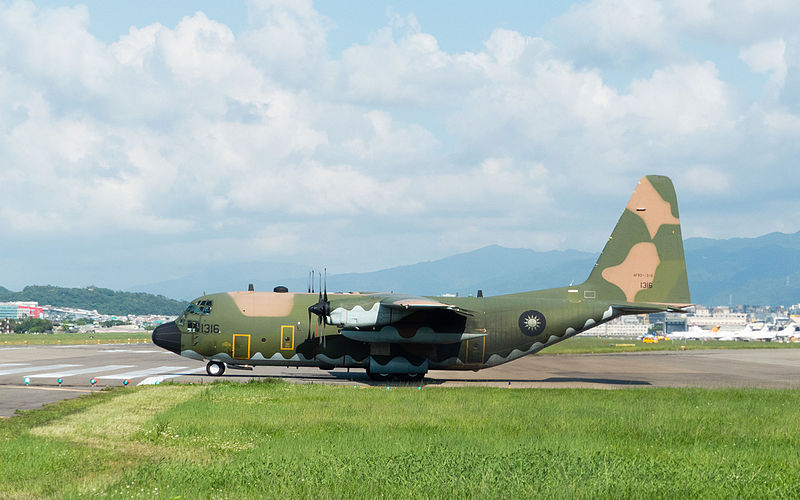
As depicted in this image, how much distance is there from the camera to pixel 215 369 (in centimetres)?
3181

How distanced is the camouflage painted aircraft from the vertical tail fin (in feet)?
0.16

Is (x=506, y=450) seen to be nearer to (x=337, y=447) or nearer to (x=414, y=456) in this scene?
(x=414, y=456)

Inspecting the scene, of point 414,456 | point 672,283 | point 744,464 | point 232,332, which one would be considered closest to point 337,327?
point 232,332

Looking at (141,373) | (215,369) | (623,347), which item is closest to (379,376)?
(215,369)

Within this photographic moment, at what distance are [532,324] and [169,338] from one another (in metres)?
16.9

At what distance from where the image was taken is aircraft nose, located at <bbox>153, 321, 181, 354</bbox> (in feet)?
102

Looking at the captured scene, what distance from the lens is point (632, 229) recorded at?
3178 cm

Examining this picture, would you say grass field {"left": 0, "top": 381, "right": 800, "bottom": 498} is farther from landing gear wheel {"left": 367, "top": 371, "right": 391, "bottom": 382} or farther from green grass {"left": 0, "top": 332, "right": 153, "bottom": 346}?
green grass {"left": 0, "top": 332, "right": 153, "bottom": 346}

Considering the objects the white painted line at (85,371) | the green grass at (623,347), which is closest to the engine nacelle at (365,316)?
the white painted line at (85,371)

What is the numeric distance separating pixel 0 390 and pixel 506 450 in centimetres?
2038

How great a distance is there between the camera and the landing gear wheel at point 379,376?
30352 mm

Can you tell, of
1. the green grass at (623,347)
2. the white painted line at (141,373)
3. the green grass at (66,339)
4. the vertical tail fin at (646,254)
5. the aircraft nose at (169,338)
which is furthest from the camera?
the green grass at (66,339)

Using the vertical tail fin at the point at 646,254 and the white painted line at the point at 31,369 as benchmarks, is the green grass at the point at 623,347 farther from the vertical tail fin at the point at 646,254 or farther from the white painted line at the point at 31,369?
the white painted line at the point at 31,369

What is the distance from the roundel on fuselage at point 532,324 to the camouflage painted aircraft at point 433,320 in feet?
0.15
